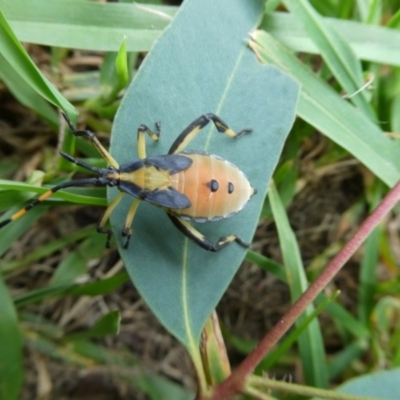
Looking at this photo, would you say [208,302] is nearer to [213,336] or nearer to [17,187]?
[213,336]

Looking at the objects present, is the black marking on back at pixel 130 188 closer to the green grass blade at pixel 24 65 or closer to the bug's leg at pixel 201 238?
the bug's leg at pixel 201 238

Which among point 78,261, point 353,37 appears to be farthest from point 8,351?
point 353,37

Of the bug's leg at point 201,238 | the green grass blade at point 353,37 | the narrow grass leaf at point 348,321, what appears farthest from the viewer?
the narrow grass leaf at point 348,321

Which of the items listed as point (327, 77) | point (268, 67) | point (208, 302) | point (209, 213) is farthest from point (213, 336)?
point (327, 77)

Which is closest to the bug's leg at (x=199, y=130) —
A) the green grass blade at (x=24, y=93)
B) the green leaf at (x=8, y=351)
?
the green grass blade at (x=24, y=93)

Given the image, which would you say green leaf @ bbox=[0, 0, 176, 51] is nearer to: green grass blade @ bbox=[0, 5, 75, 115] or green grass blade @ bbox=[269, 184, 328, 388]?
green grass blade @ bbox=[0, 5, 75, 115]

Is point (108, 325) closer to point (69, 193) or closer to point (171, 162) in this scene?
point (69, 193)

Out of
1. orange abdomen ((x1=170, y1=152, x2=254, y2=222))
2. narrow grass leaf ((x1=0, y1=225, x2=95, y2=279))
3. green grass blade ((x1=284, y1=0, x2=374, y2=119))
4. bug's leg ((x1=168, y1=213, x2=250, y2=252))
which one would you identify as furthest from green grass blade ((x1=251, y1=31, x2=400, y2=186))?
narrow grass leaf ((x1=0, y1=225, x2=95, y2=279))
